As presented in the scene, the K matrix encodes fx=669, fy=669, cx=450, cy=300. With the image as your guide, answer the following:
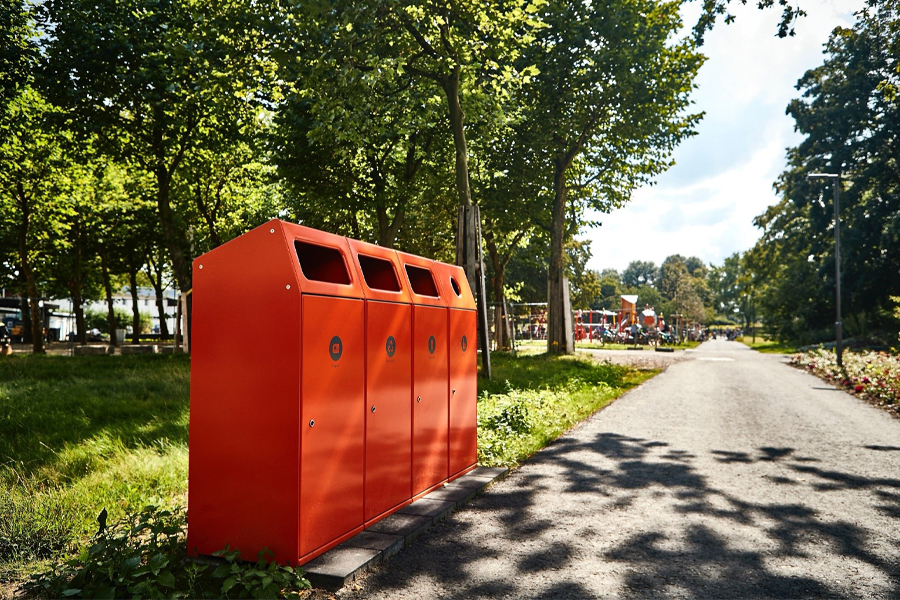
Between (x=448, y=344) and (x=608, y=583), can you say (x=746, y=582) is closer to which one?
(x=608, y=583)

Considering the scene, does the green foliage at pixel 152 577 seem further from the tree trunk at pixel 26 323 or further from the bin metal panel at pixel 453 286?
the tree trunk at pixel 26 323

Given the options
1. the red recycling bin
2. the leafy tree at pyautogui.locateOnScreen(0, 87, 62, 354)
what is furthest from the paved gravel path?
the leafy tree at pyautogui.locateOnScreen(0, 87, 62, 354)

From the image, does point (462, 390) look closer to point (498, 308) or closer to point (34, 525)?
point (34, 525)

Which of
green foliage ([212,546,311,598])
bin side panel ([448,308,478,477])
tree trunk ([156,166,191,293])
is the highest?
tree trunk ([156,166,191,293])

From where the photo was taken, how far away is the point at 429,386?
546 centimetres

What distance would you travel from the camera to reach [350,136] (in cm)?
1294

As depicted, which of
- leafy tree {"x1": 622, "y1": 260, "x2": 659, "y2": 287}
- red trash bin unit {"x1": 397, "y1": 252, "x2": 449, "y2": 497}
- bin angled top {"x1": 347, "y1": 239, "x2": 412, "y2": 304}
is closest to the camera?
bin angled top {"x1": 347, "y1": 239, "x2": 412, "y2": 304}

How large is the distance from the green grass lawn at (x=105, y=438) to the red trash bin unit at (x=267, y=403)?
44 cm

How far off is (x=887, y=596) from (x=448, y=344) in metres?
3.50

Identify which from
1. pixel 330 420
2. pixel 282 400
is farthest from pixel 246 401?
pixel 330 420

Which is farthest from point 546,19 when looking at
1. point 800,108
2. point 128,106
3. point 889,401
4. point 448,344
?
point 800,108

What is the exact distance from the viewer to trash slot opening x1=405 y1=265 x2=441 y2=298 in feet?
20.0

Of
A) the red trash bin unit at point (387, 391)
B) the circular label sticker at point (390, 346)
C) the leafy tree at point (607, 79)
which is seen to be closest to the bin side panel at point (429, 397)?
the red trash bin unit at point (387, 391)

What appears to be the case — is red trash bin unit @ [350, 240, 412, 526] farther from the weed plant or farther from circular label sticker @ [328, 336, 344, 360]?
the weed plant
